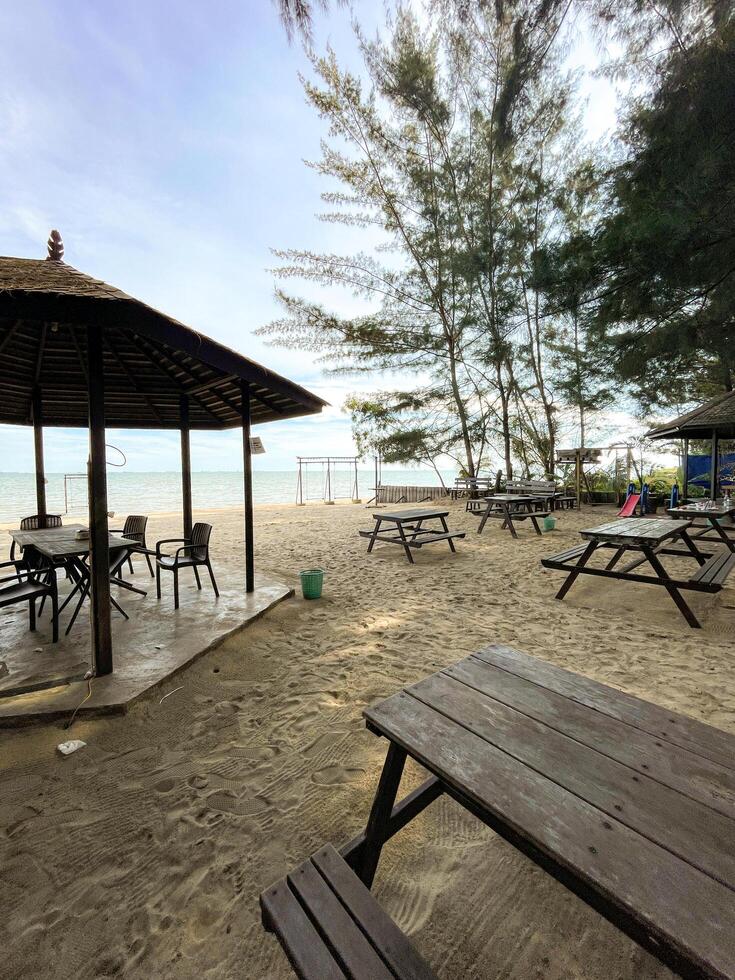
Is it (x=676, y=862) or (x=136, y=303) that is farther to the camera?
(x=136, y=303)

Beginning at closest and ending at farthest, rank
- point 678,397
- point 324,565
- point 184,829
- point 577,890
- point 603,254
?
1. point 577,890
2. point 184,829
3. point 603,254
4. point 324,565
5. point 678,397

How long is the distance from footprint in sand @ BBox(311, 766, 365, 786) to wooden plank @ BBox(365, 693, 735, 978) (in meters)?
0.92

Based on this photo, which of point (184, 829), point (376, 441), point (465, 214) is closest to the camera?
point (184, 829)

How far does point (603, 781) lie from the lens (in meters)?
0.92

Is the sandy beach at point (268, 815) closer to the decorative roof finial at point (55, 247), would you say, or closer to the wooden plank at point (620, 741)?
the wooden plank at point (620, 741)

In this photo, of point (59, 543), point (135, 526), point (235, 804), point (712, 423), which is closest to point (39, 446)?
point (135, 526)

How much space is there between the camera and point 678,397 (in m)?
9.59

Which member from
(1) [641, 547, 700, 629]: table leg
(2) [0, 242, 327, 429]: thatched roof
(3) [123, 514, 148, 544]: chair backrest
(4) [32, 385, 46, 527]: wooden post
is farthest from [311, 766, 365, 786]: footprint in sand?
(4) [32, 385, 46, 527]: wooden post

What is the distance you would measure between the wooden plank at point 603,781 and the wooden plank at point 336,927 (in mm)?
482

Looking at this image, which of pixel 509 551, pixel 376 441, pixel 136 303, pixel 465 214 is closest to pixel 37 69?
pixel 136 303

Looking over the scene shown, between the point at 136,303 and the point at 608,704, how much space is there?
2.87 metres

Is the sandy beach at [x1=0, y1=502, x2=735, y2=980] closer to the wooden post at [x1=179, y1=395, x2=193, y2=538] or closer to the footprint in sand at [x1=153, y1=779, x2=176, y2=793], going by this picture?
the footprint in sand at [x1=153, y1=779, x2=176, y2=793]

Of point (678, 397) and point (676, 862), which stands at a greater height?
point (678, 397)

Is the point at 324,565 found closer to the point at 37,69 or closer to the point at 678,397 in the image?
the point at 37,69
